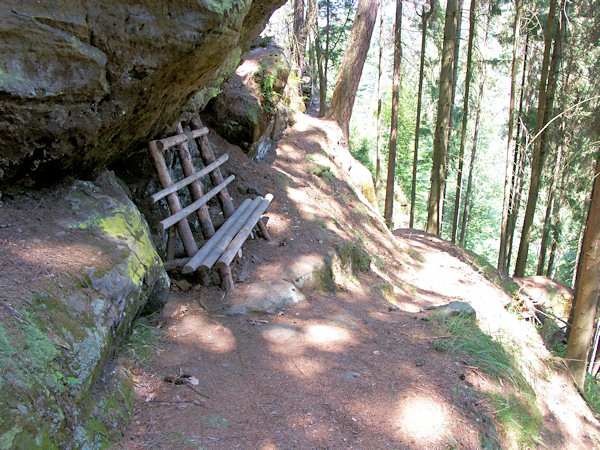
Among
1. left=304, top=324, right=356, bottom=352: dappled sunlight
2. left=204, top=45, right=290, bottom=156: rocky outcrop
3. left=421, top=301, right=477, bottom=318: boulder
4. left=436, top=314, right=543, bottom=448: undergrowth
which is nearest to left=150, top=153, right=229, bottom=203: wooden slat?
left=204, top=45, right=290, bottom=156: rocky outcrop

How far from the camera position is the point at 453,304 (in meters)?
5.80

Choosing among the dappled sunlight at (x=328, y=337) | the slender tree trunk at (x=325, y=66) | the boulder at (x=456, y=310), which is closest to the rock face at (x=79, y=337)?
the dappled sunlight at (x=328, y=337)

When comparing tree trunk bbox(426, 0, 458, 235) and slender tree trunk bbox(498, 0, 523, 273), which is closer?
slender tree trunk bbox(498, 0, 523, 273)

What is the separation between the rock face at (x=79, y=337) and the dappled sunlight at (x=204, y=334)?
0.53 meters

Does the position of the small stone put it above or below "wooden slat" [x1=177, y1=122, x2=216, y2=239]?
below

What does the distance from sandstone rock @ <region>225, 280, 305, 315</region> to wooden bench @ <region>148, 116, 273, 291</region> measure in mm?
314

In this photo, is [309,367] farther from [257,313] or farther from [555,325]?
[555,325]

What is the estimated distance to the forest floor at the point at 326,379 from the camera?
3.01 m

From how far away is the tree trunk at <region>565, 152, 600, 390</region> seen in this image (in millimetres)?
6141

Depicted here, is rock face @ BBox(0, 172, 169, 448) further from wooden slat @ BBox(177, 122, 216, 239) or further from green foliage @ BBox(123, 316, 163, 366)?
wooden slat @ BBox(177, 122, 216, 239)

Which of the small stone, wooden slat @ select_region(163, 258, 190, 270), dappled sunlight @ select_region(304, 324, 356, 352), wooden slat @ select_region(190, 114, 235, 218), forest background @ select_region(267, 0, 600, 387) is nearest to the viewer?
the small stone

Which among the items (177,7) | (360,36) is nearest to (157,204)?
(177,7)

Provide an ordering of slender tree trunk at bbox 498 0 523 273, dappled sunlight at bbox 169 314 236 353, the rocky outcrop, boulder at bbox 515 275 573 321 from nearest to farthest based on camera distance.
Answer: dappled sunlight at bbox 169 314 236 353 → the rocky outcrop → boulder at bbox 515 275 573 321 → slender tree trunk at bbox 498 0 523 273

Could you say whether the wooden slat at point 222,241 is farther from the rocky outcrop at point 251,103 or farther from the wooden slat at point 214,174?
the rocky outcrop at point 251,103
